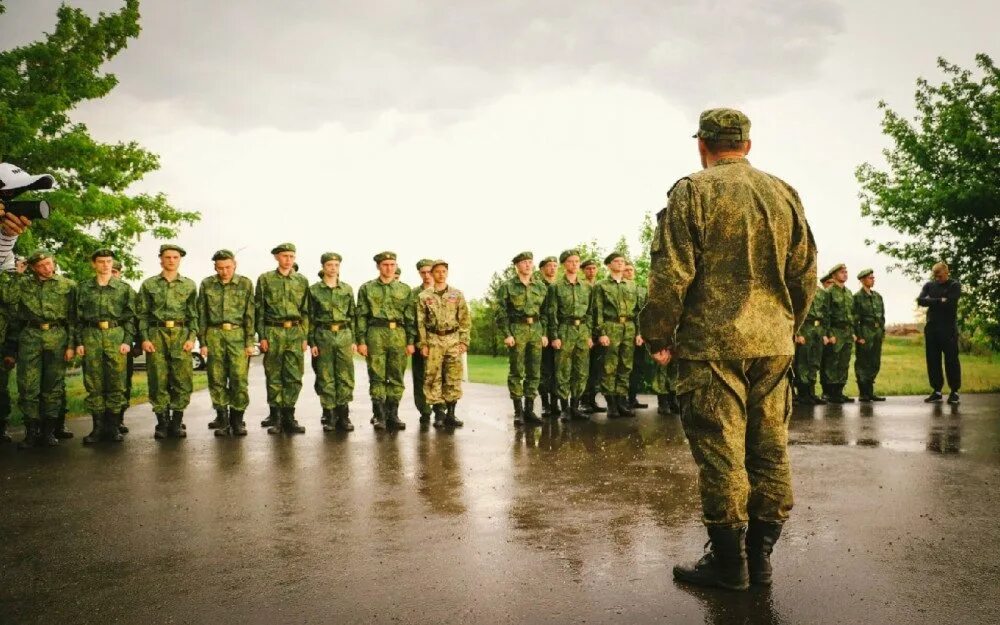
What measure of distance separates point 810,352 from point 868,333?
124cm

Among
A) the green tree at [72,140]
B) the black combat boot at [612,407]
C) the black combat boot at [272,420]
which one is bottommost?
the black combat boot at [612,407]

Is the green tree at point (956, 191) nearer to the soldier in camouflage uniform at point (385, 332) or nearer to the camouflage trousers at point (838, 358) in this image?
the camouflage trousers at point (838, 358)

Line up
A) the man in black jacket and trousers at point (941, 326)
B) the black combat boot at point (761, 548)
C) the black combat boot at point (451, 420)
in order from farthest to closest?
the man in black jacket and trousers at point (941, 326) < the black combat boot at point (451, 420) < the black combat boot at point (761, 548)

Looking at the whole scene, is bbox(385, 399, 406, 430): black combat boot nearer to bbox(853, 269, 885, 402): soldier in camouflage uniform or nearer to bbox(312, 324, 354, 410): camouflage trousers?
bbox(312, 324, 354, 410): camouflage trousers

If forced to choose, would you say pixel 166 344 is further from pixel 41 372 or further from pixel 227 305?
pixel 41 372

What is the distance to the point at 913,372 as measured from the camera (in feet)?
55.8

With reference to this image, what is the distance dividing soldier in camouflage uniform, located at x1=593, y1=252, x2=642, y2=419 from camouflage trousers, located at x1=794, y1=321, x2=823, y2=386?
3.25 metres

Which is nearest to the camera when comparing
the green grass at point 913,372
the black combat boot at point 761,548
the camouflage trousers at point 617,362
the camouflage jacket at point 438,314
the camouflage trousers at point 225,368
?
the black combat boot at point 761,548

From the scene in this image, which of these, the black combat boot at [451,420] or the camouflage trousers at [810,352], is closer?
the black combat boot at [451,420]

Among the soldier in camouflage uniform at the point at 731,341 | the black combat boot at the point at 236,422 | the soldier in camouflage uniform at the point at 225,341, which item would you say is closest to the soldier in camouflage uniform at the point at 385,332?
the soldier in camouflage uniform at the point at 225,341

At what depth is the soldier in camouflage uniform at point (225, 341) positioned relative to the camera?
9.02 meters

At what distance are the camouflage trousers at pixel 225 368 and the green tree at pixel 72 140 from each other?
6.41 metres

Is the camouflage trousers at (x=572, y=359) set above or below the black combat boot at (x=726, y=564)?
above

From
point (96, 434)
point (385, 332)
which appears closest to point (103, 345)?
point (96, 434)
